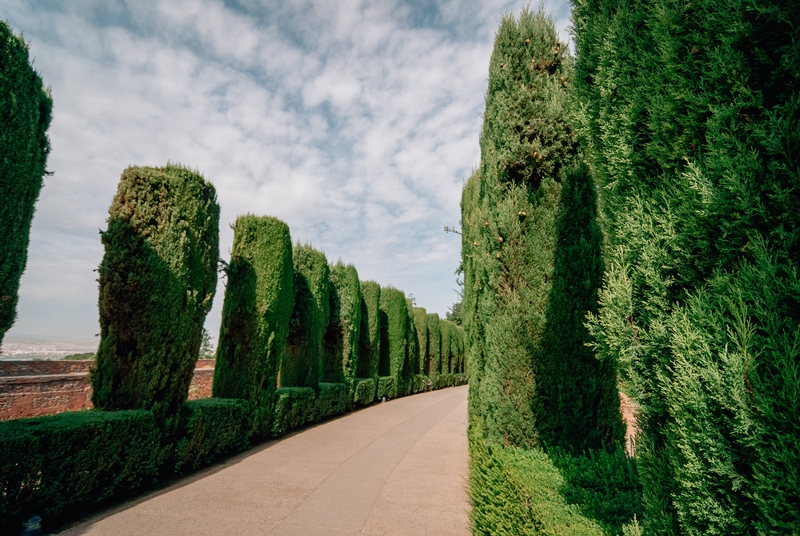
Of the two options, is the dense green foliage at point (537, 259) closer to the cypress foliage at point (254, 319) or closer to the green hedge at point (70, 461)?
the green hedge at point (70, 461)

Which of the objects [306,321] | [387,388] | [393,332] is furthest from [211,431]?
[393,332]

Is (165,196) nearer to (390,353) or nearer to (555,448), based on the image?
(555,448)

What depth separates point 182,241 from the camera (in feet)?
21.8

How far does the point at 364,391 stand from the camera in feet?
53.0

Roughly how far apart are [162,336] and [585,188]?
681cm

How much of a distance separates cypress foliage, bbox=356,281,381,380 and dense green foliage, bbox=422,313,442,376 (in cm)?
791

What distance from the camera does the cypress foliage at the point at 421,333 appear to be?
23.6 m

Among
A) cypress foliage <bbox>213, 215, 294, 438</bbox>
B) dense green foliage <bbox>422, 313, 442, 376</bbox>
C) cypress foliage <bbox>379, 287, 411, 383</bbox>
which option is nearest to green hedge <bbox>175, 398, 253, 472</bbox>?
cypress foliage <bbox>213, 215, 294, 438</bbox>

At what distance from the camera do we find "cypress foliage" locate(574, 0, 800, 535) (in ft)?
4.29

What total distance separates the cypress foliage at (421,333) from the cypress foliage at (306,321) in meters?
11.5

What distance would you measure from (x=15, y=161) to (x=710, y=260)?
6.36 meters

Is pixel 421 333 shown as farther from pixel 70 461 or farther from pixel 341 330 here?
pixel 70 461

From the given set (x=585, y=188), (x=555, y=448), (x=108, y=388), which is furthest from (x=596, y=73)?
(x=108, y=388)

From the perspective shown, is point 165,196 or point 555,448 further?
point 165,196
